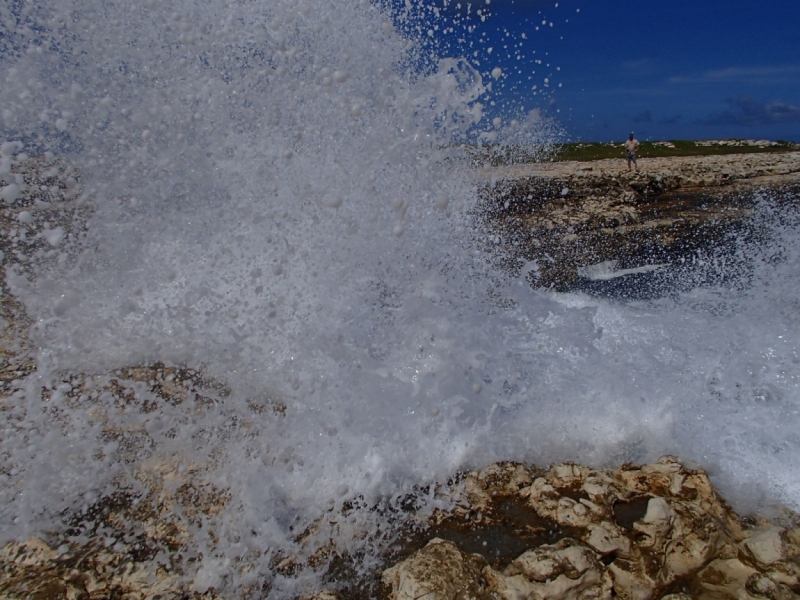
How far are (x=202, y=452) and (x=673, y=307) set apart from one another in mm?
5065

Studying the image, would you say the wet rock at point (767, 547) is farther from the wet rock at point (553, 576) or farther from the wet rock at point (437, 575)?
the wet rock at point (437, 575)

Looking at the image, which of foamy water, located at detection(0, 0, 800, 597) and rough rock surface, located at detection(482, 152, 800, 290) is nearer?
foamy water, located at detection(0, 0, 800, 597)

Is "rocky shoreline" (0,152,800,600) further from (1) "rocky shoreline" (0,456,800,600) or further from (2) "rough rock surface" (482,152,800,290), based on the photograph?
(2) "rough rock surface" (482,152,800,290)

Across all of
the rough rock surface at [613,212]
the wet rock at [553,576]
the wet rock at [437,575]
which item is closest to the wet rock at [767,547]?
the wet rock at [553,576]

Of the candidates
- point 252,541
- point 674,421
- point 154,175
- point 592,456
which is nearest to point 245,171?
point 154,175

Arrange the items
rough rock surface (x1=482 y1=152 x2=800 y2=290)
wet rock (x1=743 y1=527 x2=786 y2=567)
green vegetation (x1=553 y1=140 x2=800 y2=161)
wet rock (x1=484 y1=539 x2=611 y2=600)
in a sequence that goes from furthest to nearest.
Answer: green vegetation (x1=553 y1=140 x2=800 y2=161) < rough rock surface (x1=482 y1=152 x2=800 y2=290) < wet rock (x1=743 y1=527 x2=786 y2=567) < wet rock (x1=484 y1=539 x2=611 y2=600)

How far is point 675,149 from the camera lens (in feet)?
91.9

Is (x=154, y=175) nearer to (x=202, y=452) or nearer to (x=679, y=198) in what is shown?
(x=202, y=452)

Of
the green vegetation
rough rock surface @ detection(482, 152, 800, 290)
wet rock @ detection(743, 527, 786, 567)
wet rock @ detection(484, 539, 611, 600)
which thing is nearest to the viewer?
wet rock @ detection(484, 539, 611, 600)

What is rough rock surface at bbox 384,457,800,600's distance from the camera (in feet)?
8.32

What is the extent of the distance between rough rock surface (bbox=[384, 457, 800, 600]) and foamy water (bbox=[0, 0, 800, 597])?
0.33 metres

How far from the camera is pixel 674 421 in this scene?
3820 mm

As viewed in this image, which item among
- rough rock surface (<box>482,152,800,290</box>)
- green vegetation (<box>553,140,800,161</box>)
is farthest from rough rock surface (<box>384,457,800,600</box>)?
green vegetation (<box>553,140,800,161</box>)

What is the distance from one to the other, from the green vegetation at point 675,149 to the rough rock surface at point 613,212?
7.82m
